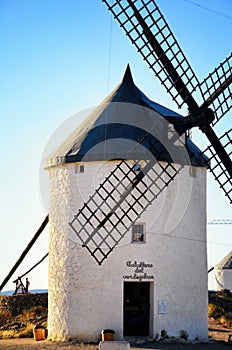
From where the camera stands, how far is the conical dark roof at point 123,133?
19062 mm

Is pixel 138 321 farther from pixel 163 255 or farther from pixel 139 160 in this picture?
pixel 139 160

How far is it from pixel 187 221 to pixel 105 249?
A: 2.48m

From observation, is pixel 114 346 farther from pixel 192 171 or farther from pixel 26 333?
pixel 26 333

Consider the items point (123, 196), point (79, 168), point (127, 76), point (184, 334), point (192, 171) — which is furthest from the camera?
point (127, 76)

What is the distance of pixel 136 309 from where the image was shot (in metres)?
20.9

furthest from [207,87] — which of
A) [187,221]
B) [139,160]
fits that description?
[187,221]

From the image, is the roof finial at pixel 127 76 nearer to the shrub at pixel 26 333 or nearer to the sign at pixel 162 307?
the sign at pixel 162 307

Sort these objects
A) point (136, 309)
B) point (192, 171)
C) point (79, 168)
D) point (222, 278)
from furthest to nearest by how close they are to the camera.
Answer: point (222, 278)
point (136, 309)
point (192, 171)
point (79, 168)

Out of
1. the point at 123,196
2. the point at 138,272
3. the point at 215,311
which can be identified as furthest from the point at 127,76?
the point at 215,311

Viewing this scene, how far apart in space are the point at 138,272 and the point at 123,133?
384 centimetres

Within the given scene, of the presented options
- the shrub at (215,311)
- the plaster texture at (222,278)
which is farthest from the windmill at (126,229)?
the plaster texture at (222,278)

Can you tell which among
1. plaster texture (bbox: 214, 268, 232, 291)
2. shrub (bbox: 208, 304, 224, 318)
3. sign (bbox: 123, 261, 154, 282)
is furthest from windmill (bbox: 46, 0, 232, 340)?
plaster texture (bbox: 214, 268, 232, 291)

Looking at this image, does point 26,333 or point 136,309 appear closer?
point 136,309

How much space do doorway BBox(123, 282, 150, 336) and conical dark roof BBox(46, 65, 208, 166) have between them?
3.87 metres
